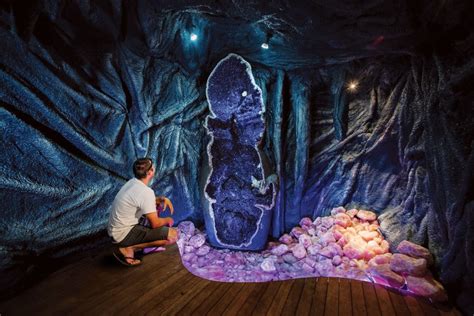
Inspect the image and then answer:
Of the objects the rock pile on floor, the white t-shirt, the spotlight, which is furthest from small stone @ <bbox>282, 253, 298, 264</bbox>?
the spotlight

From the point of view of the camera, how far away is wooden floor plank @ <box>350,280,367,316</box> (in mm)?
2631

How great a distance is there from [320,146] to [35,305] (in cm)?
487

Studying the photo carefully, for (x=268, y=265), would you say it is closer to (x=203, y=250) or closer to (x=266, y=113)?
(x=203, y=250)

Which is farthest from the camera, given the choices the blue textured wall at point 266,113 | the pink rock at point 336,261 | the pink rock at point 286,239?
the pink rock at point 286,239

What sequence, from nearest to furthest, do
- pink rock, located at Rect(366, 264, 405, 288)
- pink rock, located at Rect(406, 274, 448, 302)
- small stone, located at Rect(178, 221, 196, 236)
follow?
pink rock, located at Rect(406, 274, 448, 302) → pink rock, located at Rect(366, 264, 405, 288) → small stone, located at Rect(178, 221, 196, 236)

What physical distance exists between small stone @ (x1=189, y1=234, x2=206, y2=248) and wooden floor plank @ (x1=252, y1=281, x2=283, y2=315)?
2.10 meters

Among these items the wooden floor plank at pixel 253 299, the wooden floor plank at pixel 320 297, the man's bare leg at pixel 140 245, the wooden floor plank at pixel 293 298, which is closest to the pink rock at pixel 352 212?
the wooden floor plank at pixel 320 297

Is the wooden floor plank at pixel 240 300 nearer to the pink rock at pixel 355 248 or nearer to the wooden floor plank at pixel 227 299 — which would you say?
the wooden floor plank at pixel 227 299

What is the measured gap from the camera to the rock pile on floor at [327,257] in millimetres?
3205

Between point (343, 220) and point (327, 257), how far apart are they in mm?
884

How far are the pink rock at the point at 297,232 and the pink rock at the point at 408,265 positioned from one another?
1770mm

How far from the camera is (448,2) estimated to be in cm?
287

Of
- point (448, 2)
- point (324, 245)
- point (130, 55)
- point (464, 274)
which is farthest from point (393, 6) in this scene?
point (130, 55)

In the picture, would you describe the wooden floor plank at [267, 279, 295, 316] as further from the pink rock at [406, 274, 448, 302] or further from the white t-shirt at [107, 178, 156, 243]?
the white t-shirt at [107, 178, 156, 243]
